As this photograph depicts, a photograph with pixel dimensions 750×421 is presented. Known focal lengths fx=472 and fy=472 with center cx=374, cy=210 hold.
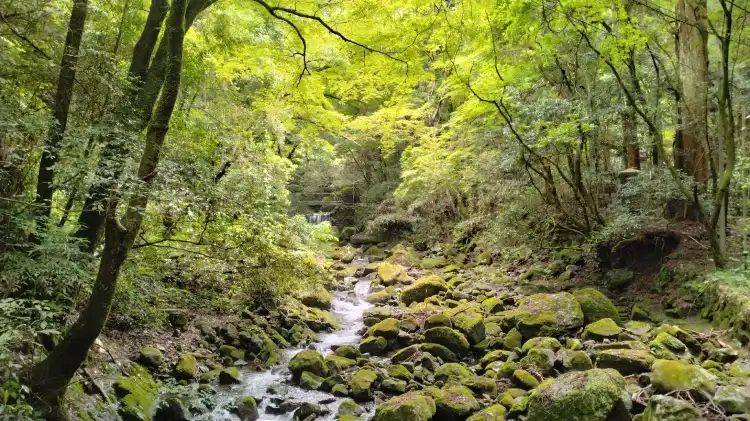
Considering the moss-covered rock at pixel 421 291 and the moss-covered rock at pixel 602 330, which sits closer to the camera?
the moss-covered rock at pixel 602 330

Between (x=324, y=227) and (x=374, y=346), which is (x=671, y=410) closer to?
(x=374, y=346)

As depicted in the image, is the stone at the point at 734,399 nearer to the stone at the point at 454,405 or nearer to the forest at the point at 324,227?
the forest at the point at 324,227

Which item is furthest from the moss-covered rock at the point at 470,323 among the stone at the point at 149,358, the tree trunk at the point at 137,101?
the tree trunk at the point at 137,101

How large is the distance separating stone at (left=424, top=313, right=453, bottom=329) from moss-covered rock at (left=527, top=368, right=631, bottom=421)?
3.74m

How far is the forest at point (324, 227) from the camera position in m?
4.51

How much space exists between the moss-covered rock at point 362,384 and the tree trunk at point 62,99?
15.7 feet

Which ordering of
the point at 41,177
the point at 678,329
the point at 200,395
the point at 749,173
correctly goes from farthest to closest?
the point at 749,173
the point at 678,329
the point at 200,395
the point at 41,177

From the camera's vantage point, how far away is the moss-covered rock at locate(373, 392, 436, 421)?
6113 millimetres

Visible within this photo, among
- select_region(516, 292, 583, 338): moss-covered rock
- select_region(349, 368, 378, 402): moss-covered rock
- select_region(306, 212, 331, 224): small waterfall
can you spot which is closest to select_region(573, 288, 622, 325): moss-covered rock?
select_region(516, 292, 583, 338): moss-covered rock

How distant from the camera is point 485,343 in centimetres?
914

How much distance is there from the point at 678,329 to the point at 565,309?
1.98 metres

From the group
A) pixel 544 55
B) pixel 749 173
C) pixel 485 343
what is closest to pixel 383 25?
pixel 544 55

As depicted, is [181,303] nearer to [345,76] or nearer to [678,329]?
[345,76]

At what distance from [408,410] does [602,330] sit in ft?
13.1
